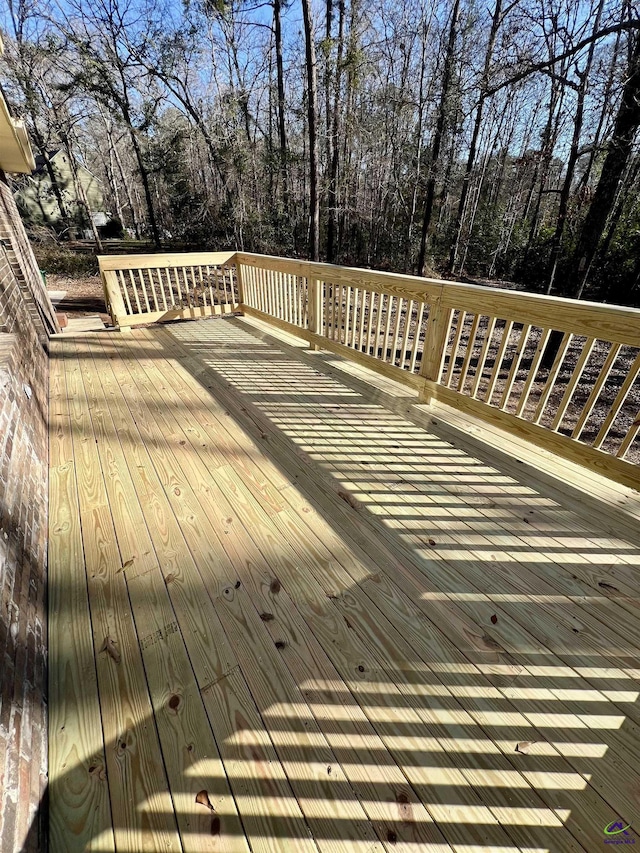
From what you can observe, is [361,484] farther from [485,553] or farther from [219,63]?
[219,63]

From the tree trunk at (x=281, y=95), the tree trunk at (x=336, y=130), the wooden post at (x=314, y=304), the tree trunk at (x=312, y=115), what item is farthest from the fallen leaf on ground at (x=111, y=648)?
the tree trunk at (x=281, y=95)

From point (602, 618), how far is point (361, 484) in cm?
121

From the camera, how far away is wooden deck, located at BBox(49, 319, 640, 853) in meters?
1.03

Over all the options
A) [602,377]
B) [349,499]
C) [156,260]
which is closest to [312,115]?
[156,260]

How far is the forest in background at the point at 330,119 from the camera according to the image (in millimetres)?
9383

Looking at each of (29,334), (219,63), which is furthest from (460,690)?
(219,63)

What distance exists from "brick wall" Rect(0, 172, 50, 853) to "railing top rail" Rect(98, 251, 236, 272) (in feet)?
6.09

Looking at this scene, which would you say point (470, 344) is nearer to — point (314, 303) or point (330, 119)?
point (314, 303)

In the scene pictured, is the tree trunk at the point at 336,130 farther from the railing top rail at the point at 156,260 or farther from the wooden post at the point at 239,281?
the railing top rail at the point at 156,260

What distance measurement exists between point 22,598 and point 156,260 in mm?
4422

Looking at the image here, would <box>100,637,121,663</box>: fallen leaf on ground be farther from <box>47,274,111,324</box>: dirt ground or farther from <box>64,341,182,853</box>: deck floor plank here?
<box>47,274,111,324</box>: dirt ground

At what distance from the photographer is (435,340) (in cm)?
292

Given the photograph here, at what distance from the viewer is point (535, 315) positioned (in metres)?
2.25

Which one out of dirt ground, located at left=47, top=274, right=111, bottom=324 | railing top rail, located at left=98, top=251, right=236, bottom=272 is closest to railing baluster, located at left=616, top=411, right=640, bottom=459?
railing top rail, located at left=98, top=251, right=236, bottom=272
